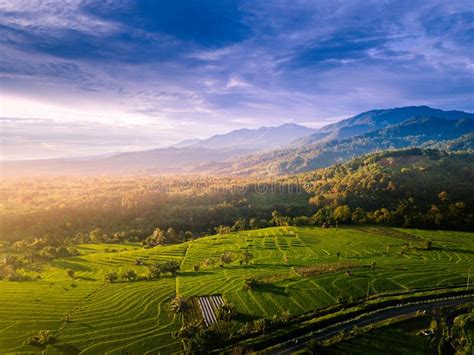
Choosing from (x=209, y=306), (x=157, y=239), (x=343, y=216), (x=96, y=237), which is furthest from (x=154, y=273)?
(x=343, y=216)

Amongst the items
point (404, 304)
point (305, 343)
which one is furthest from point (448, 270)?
point (305, 343)

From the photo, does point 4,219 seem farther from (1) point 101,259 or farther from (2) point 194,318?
(2) point 194,318

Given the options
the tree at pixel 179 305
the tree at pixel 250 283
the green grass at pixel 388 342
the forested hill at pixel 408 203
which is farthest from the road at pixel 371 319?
the forested hill at pixel 408 203

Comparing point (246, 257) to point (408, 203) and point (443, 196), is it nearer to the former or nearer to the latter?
point (408, 203)

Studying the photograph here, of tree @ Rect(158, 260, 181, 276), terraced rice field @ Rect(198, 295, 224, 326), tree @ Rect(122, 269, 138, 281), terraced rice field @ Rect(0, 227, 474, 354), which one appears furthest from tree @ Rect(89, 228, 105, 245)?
terraced rice field @ Rect(198, 295, 224, 326)

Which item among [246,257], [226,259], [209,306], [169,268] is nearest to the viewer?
[209,306]

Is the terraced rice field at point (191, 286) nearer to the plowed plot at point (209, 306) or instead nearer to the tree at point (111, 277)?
the tree at point (111, 277)

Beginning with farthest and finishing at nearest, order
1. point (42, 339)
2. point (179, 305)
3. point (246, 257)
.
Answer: point (246, 257), point (179, 305), point (42, 339)
